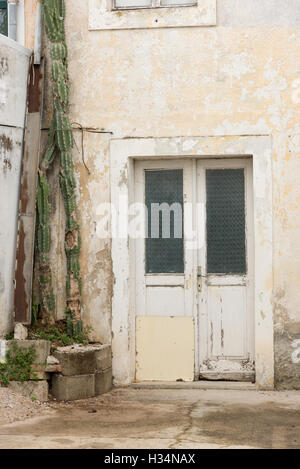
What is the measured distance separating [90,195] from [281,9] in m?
2.83

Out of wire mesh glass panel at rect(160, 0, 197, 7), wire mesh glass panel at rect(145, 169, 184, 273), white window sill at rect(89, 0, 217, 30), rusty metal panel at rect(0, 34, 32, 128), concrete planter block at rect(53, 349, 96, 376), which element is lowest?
concrete planter block at rect(53, 349, 96, 376)

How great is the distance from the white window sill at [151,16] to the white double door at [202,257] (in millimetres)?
1475

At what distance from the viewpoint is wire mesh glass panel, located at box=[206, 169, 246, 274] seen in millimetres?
8352

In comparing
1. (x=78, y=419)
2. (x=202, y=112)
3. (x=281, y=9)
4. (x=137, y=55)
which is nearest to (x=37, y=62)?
(x=137, y=55)

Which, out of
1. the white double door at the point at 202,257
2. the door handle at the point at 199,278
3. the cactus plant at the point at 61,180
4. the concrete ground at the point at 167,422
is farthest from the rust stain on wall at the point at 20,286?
the door handle at the point at 199,278

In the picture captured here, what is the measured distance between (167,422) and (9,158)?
3.21m

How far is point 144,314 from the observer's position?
8.43m

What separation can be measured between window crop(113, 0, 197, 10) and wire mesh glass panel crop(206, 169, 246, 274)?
1.85 metres

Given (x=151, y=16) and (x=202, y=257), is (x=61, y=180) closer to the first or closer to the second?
(x=202, y=257)

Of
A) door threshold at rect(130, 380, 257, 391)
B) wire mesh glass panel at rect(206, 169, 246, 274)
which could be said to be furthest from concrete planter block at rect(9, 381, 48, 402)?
wire mesh glass panel at rect(206, 169, 246, 274)

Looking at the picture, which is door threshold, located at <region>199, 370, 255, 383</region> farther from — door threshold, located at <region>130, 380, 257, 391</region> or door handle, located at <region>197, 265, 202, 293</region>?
door handle, located at <region>197, 265, 202, 293</region>

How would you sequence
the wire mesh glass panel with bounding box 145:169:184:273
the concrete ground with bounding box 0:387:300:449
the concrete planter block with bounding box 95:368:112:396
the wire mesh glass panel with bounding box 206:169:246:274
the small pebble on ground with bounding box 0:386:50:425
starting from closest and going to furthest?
1. the concrete ground with bounding box 0:387:300:449
2. the small pebble on ground with bounding box 0:386:50:425
3. the concrete planter block with bounding box 95:368:112:396
4. the wire mesh glass panel with bounding box 206:169:246:274
5. the wire mesh glass panel with bounding box 145:169:184:273

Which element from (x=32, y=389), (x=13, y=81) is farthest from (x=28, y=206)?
(x=32, y=389)

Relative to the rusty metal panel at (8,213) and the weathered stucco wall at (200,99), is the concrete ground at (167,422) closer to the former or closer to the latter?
the weathered stucco wall at (200,99)
